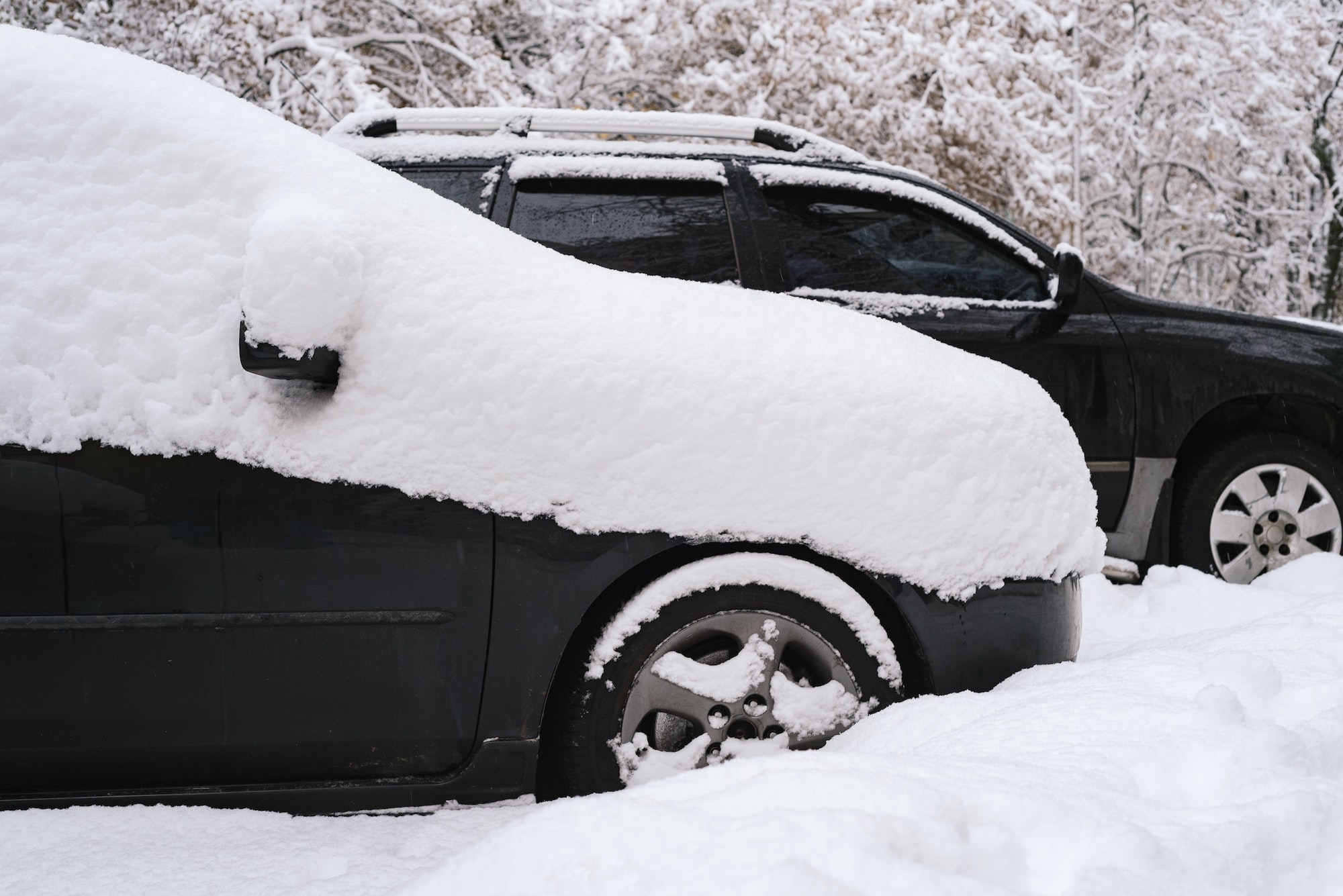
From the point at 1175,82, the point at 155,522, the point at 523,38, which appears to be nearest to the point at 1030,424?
the point at 155,522

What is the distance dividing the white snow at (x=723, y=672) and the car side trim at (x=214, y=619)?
46 centimetres

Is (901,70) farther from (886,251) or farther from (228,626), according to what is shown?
(228,626)

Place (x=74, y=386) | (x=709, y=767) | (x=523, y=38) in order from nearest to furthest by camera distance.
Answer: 1. (x=709, y=767)
2. (x=74, y=386)
3. (x=523, y=38)

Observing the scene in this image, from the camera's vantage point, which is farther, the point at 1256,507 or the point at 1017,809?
the point at 1256,507

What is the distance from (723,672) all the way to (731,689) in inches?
1.5

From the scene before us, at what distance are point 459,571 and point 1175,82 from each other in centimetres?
1228

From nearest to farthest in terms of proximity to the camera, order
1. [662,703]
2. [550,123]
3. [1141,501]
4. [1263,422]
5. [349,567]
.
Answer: [349,567], [662,703], [550,123], [1141,501], [1263,422]

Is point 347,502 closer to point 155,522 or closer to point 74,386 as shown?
point 155,522

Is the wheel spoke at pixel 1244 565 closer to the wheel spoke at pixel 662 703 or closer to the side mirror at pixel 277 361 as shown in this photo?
the wheel spoke at pixel 662 703

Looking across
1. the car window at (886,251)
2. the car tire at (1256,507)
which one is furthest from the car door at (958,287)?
the car tire at (1256,507)

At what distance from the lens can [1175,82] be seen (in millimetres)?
11727

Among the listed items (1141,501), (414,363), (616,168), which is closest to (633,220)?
(616,168)

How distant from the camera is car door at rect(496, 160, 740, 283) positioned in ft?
12.3

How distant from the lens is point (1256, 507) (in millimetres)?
4285
